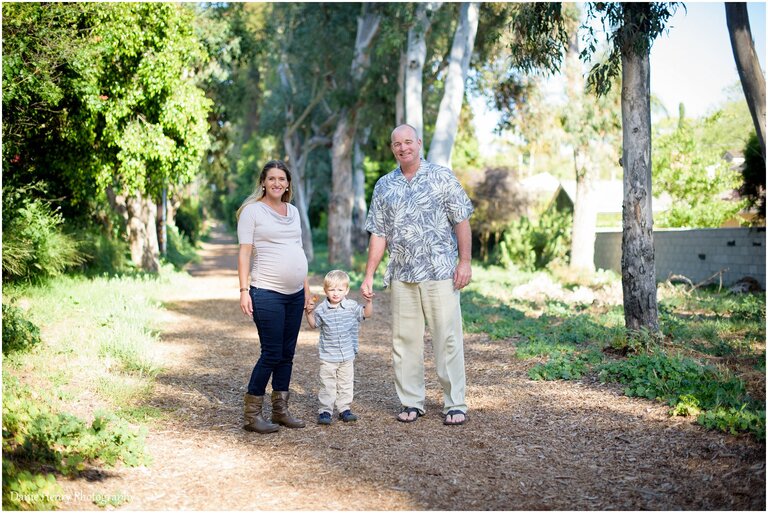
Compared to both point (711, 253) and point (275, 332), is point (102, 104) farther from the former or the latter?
point (711, 253)

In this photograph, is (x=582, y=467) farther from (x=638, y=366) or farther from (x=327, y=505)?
(x=638, y=366)

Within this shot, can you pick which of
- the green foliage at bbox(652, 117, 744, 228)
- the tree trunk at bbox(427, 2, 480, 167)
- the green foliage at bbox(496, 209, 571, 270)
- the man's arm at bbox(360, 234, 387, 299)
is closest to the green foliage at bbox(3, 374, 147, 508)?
the man's arm at bbox(360, 234, 387, 299)

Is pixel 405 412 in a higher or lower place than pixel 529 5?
lower

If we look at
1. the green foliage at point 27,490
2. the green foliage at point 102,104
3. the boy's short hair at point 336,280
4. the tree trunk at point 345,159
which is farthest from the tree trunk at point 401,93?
the green foliage at point 27,490

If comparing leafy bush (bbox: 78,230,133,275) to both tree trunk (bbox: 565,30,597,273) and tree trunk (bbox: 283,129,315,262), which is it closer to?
tree trunk (bbox: 283,129,315,262)

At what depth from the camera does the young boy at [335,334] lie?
583cm

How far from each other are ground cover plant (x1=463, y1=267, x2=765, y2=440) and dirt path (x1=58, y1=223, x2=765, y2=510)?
0.26 meters

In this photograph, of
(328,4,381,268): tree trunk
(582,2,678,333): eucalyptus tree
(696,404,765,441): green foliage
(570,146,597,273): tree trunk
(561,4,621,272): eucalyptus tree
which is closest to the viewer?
(696,404,765,441): green foliage

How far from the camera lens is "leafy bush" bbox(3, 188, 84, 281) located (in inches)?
420

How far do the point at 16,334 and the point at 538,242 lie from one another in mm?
19876

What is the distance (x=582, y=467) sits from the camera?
16.0 ft

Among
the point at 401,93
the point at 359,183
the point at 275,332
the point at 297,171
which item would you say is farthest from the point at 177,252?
the point at 275,332

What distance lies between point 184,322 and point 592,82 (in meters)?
7.13

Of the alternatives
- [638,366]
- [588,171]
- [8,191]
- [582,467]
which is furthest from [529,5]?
[588,171]
